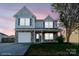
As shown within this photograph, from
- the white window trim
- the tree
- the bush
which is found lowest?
the bush

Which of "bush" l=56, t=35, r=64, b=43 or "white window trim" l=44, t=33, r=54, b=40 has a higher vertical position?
"white window trim" l=44, t=33, r=54, b=40

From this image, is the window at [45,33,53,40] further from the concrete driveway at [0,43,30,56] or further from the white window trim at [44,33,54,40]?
the concrete driveway at [0,43,30,56]

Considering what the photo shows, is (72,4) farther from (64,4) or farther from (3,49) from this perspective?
(3,49)

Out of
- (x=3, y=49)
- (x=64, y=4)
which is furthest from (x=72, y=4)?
(x=3, y=49)

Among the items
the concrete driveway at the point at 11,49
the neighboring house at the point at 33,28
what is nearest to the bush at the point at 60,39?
the neighboring house at the point at 33,28

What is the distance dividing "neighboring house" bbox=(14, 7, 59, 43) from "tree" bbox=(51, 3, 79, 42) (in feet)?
0.52

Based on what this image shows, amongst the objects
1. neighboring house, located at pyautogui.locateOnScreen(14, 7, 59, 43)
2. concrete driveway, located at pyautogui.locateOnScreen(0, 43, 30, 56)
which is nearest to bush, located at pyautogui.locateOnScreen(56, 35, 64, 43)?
neighboring house, located at pyautogui.locateOnScreen(14, 7, 59, 43)

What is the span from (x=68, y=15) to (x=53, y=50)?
58 centimetres

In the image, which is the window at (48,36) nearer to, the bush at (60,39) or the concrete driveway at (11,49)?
the bush at (60,39)

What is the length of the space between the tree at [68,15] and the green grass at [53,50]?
0.47 ft

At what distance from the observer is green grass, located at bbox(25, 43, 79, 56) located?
1869 cm

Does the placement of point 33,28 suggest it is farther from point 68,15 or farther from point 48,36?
point 68,15

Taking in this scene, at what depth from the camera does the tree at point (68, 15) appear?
1873 centimetres

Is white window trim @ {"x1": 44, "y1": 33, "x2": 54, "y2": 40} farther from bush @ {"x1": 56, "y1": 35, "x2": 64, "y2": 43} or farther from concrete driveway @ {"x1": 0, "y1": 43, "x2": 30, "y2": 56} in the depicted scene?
concrete driveway @ {"x1": 0, "y1": 43, "x2": 30, "y2": 56}
